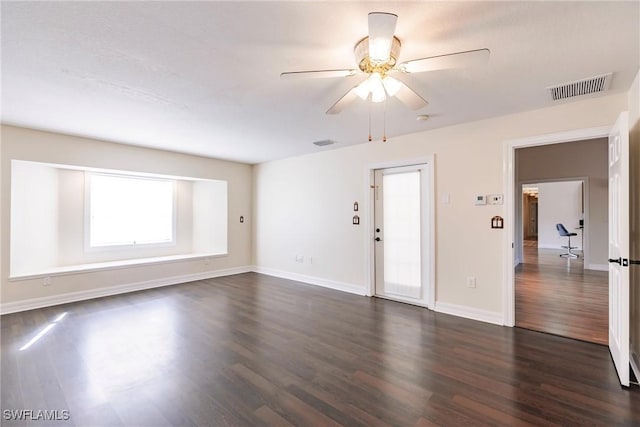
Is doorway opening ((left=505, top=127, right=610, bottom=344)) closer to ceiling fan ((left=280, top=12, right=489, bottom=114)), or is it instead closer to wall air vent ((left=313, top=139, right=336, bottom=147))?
ceiling fan ((left=280, top=12, right=489, bottom=114))

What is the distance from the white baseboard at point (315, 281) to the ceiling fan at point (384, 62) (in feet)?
10.7

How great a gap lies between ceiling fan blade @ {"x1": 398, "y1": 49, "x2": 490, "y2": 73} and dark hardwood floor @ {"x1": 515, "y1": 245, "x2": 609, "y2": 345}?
10.2ft

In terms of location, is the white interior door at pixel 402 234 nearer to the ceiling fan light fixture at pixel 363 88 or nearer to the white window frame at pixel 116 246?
the ceiling fan light fixture at pixel 363 88

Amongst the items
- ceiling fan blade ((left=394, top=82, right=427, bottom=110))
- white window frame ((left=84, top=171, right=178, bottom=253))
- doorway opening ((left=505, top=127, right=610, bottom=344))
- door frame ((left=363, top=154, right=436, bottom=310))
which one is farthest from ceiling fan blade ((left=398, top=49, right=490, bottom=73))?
white window frame ((left=84, top=171, right=178, bottom=253))

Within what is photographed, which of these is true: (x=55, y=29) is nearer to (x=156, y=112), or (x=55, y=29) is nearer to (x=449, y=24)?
(x=156, y=112)

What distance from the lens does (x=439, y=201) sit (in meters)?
3.91

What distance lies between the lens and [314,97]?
2.85m

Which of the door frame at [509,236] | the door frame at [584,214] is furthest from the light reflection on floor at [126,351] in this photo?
the door frame at [584,214]

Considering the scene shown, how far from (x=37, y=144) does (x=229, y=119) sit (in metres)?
2.84

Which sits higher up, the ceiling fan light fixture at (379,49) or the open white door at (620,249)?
the ceiling fan light fixture at (379,49)

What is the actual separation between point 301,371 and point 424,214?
2.72 m

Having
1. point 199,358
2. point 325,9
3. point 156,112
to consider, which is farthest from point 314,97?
point 199,358

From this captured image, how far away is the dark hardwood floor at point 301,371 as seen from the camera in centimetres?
188

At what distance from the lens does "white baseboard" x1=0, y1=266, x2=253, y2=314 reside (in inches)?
153
